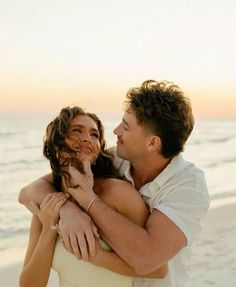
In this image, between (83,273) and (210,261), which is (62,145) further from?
(210,261)

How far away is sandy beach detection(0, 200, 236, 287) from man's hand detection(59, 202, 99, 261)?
7.98 ft

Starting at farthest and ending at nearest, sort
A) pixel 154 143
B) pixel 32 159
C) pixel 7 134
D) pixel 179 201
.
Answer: pixel 7 134 < pixel 32 159 < pixel 154 143 < pixel 179 201

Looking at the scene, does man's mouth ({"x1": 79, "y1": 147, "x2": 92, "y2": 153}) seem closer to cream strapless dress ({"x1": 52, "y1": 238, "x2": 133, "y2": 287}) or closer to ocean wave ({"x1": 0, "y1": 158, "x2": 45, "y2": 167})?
cream strapless dress ({"x1": 52, "y1": 238, "x2": 133, "y2": 287})

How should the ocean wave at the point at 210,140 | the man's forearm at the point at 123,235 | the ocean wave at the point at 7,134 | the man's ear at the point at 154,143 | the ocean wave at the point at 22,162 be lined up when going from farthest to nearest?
the ocean wave at the point at 210,140 < the ocean wave at the point at 7,134 < the ocean wave at the point at 22,162 < the man's ear at the point at 154,143 < the man's forearm at the point at 123,235

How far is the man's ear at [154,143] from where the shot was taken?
74.4 inches

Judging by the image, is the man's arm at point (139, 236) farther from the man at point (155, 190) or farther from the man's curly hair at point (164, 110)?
the man's curly hair at point (164, 110)

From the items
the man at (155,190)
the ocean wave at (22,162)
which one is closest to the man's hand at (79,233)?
the man at (155,190)

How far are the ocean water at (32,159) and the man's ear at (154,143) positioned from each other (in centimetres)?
440

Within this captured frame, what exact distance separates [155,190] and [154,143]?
6.5 inches

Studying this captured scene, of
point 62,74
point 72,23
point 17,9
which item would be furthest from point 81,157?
point 62,74

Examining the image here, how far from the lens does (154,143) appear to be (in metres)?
1.90

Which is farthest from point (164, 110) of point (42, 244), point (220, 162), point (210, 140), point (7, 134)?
point (210, 140)

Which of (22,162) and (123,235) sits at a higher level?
(123,235)

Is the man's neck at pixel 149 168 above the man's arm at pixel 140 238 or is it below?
above
